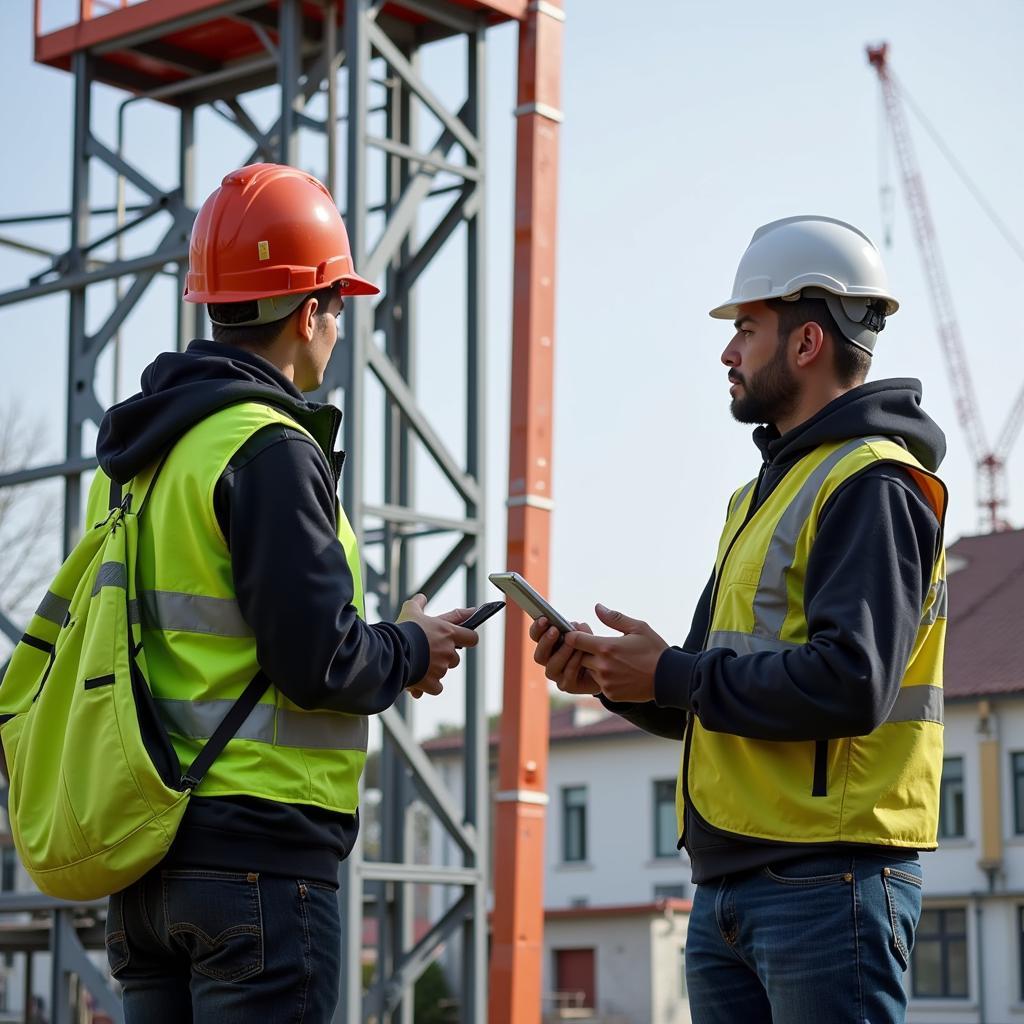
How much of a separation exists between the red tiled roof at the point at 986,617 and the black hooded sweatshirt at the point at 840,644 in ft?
99.8

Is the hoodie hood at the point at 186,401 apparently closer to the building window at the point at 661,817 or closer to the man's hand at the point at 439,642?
the man's hand at the point at 439,642

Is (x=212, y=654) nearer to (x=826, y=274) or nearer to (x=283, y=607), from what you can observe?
(x=283, y=607)

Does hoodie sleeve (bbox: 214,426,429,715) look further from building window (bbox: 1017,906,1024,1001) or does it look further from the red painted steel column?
building window (bbox: 1017,906,1024,1001)

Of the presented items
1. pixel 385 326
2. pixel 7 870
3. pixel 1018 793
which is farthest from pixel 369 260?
pixel 7 870

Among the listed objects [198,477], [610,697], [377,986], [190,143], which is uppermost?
[190,143]

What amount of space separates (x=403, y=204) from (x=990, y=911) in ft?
87.4

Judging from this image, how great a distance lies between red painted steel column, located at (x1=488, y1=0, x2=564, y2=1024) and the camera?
9.88 metres

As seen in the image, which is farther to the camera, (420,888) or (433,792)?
(420,888)

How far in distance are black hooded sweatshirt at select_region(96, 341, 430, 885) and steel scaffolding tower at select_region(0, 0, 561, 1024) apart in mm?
6021

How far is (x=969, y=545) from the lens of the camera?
3934 centimetres

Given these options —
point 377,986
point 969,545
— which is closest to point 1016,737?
point 969,545

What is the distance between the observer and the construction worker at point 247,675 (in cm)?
275

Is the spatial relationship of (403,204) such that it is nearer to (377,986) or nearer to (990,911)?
(377,986)

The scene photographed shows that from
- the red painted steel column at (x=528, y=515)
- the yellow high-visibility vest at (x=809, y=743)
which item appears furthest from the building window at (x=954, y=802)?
the yellow high-visibility vest at (x=809, y=743)
